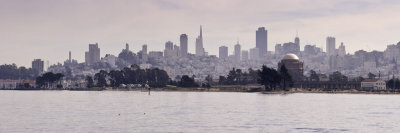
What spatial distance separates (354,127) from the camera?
70125 mm

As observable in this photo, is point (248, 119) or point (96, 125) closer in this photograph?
point (96, 125)

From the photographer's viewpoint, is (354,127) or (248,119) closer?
(354,127)

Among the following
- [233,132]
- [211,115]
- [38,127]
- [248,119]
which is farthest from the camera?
[211,115]

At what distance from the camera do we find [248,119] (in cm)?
8019

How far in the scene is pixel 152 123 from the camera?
7356 cm

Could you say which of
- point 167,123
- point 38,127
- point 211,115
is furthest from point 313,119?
point 38,127

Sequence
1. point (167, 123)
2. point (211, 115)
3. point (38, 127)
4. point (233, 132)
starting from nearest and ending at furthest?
1. point (233, 132)
2. point (38, 127)
3. point (167, 123)
4. point (211, 115)

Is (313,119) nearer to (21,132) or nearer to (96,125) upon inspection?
(96,125)

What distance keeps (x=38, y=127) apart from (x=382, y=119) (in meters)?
44.4

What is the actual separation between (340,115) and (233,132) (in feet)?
102

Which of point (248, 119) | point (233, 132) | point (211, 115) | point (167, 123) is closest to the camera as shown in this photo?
point (233, 132)

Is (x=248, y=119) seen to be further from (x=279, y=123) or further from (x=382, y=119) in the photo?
(x=382, y=119)

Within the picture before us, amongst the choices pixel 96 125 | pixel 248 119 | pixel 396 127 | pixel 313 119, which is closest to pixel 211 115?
pixel 248 119

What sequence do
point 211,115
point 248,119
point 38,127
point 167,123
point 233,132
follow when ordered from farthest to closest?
point 211,115
point 248,119
point 167,123
point 38,127
point 233,132
